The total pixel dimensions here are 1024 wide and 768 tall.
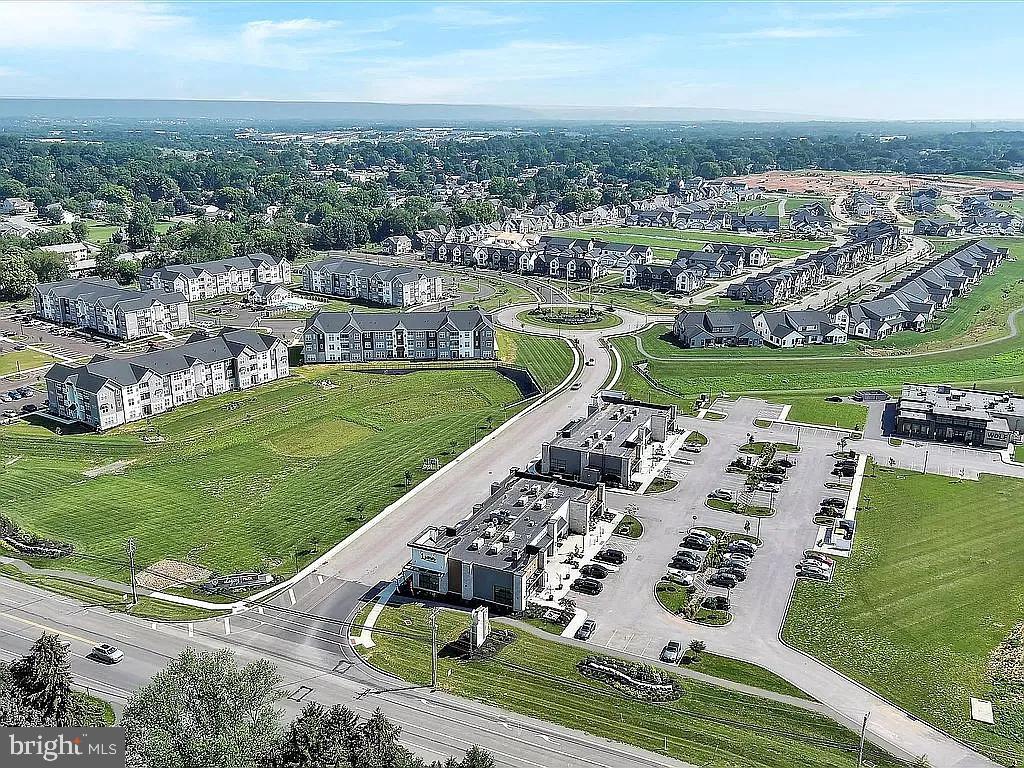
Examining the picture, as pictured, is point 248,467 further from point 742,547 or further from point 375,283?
point 375,283

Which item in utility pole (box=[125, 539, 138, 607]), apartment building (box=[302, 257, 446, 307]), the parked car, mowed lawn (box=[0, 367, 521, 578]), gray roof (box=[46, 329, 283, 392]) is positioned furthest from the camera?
apartment building (box=[302, 257, 446, 307])

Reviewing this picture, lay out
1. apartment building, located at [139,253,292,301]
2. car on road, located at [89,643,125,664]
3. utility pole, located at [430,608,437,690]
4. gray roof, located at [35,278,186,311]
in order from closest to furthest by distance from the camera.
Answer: utility pole, located at [430,608,437,690] → car on road, located at [89,643,125,664] → gray roof, located at [35,278,186,311] → apartment building, located at [139,253,292,301]

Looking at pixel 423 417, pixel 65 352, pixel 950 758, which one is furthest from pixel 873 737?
pixel 65 352

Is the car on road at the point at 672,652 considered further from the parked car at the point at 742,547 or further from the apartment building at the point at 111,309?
the apartment building at the point at 111,309

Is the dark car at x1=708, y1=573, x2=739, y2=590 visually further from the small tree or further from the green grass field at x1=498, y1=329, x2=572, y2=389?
the green grass field at x1=498, y1=329, x2=572, y2=389

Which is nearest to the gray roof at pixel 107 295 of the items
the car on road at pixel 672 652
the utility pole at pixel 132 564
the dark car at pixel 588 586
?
the utility pole at pixel 132 564

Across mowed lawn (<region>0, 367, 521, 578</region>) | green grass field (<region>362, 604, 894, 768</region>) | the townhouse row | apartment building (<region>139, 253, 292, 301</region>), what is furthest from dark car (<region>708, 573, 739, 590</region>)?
apartment building (<region>139, 253, 292, 301</region>)
